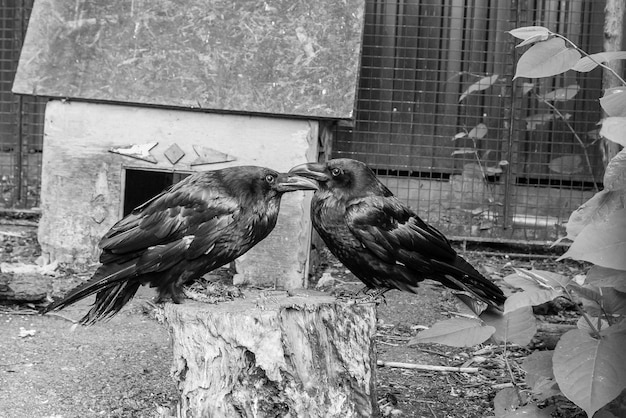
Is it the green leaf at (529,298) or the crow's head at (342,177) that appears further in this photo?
the crow's head at (342,177)

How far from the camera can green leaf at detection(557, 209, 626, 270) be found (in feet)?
8.62

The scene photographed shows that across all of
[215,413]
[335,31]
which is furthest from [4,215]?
[215,413]

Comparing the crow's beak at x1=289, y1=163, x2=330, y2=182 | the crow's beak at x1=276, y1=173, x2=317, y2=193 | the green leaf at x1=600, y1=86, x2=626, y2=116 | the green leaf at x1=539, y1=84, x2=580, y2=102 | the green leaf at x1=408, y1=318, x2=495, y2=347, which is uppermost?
the green leaf at x1=539, y1=84, x2=580, y2=102

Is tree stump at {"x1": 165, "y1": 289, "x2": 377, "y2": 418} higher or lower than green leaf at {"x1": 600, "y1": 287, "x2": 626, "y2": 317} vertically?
lower

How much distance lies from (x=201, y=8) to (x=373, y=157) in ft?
7.84

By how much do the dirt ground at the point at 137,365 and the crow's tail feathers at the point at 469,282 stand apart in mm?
394

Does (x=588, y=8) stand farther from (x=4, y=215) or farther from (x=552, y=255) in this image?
(x=4, y=215)

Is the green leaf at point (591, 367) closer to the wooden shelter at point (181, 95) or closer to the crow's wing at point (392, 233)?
the crow's wing at point (392, 233)

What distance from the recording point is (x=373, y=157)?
7961 millimetres

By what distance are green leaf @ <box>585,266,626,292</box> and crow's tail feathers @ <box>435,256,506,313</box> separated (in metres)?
1.67

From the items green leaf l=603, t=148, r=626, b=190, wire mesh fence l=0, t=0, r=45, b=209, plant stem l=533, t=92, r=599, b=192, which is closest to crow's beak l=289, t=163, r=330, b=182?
green leaf l=603, t=148, r=626, b=190

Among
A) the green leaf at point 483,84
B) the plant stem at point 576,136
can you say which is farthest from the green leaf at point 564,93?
the green leaf at point 483,84

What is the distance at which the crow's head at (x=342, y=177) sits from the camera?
4668 millimetres

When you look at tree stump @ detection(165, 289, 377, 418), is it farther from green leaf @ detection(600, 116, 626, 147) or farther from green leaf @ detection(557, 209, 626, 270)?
green leaf @ detection(600, 116, 626, 147)
